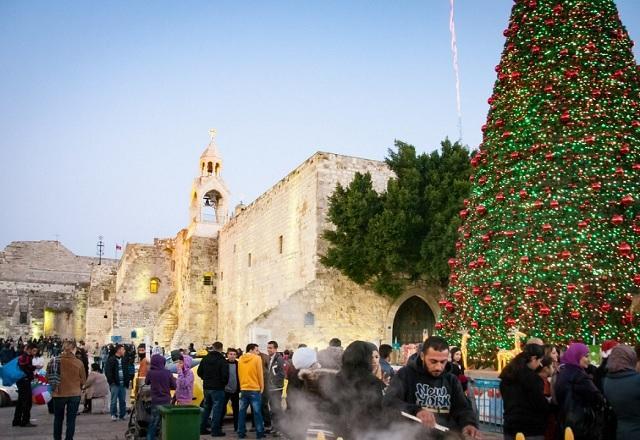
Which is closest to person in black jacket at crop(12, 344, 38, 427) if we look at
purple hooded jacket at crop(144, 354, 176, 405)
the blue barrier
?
purple hooded jacket at crop(144, 354, 176, 405)

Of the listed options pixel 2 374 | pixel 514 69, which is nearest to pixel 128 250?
pixel 2 374

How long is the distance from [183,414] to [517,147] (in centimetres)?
650

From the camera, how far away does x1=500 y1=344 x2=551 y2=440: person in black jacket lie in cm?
398

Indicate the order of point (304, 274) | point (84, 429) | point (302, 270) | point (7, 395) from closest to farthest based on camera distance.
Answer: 1. point (84, 429)
2. point (7, 395)
3. point (304, 274)
4. point (302, 270)

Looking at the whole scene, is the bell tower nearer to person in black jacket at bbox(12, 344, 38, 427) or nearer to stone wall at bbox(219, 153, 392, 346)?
stone wall at bbox(219, 153, 392, 346)

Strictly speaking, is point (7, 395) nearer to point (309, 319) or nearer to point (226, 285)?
point (309, 319)

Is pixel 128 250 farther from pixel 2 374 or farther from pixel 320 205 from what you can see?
pixel 2 374

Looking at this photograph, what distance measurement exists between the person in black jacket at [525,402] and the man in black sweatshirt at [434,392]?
0.61 m

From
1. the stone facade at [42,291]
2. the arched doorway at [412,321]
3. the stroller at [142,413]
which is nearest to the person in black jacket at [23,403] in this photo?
the stroller at [142,413]

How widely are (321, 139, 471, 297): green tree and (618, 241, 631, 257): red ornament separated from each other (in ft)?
27.2

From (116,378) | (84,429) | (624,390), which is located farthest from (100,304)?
(624,390)

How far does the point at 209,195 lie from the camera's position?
3209 centimetres

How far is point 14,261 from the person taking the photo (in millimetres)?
44875

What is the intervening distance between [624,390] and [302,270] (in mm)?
16202
